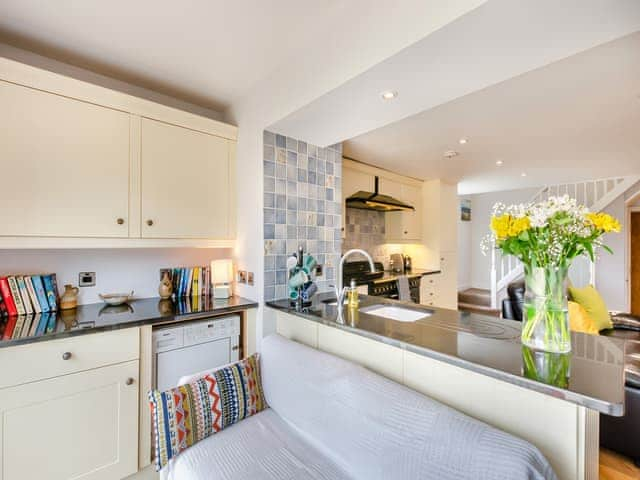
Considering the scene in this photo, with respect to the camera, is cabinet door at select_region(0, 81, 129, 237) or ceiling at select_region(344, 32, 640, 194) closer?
cabinet door at select_region(0, 81, 129, 237)

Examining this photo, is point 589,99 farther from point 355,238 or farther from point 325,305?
point 355,238

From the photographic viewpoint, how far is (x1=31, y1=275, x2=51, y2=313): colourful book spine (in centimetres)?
174

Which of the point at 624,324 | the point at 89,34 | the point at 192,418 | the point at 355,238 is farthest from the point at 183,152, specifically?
the point at 624,324

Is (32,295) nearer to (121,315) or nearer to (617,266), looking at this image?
(121,315)

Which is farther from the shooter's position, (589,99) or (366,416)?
(589,99)

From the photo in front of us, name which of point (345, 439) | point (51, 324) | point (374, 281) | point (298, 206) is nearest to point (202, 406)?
point (345, 439)

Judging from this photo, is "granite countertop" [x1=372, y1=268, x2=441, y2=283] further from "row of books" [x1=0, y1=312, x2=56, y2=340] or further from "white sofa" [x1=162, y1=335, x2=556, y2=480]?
"row of books" [x1=0, y1=312, x2=56, y2=340]

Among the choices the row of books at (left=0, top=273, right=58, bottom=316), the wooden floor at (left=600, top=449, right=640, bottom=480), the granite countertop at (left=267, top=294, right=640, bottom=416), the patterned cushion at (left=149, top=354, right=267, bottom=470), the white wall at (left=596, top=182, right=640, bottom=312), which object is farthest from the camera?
the white wall at (left=596, top=182, right=640, bottom=312)

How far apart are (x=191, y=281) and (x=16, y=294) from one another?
96 centimetres

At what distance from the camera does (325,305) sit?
192 cm

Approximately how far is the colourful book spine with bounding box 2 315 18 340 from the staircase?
4.89 m

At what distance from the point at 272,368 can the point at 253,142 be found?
5.03 feet

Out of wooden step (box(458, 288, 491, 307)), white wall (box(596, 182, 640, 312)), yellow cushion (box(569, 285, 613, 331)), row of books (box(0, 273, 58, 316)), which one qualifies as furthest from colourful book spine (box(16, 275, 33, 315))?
white wall (box(596, 182, 640, 312))

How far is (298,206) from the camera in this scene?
2254 mm
